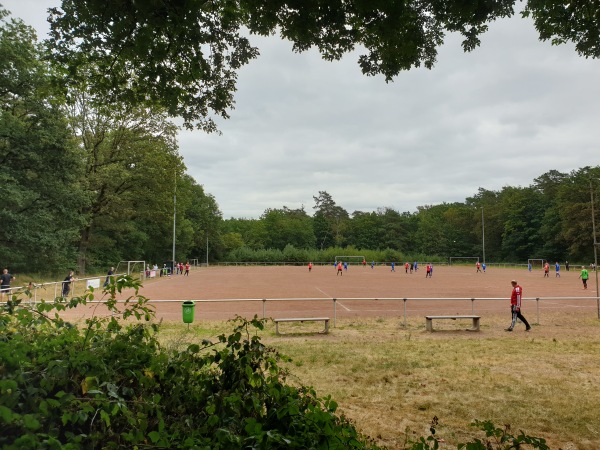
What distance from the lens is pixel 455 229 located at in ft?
373

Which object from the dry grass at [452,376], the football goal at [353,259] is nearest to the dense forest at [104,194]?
the football goal at [353,259]

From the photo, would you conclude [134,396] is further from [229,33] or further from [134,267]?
[134,267]

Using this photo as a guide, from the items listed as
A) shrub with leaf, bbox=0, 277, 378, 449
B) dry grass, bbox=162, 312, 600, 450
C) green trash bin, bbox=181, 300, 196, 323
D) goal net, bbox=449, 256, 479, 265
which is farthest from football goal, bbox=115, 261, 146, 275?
goal net, bbox=449, 256, 479, 265

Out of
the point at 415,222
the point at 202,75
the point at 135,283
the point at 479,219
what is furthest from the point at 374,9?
the point at 415,222

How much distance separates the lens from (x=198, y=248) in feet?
324

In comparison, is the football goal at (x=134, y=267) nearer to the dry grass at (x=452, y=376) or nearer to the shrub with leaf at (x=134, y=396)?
the dry grass at (x=452, y=376)

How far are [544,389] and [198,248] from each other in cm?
9594

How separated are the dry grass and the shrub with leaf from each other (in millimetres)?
1314

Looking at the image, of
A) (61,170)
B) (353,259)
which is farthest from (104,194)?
(353,259)

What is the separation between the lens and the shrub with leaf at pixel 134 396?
193cm

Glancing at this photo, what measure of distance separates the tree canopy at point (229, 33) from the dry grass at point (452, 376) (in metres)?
3.42

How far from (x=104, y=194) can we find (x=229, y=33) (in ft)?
135

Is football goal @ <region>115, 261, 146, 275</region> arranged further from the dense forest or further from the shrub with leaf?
the shrub with leaf

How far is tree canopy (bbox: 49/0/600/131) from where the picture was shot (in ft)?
15.1
